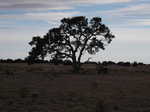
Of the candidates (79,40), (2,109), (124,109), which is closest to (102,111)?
(124,109)

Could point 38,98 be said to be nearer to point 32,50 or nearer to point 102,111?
point 102,111

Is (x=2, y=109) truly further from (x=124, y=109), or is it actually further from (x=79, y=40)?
(x=79, y=40)

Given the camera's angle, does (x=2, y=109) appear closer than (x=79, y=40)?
Yes

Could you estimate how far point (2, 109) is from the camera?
→ 1481cm

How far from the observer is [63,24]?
49938 mm

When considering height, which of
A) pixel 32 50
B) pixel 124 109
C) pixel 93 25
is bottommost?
pixel 124 109

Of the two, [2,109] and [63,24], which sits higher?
[63,24]

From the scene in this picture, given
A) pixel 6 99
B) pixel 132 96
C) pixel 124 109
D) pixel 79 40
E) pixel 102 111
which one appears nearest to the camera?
pixel 102 111

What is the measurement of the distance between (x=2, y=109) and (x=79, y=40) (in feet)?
115

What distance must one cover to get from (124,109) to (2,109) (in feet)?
18.0

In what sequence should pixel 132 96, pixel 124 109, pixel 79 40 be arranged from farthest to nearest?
pixel 79 40 → pixel 132 96 → pixel 124 109

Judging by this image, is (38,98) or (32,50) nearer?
(38,98)

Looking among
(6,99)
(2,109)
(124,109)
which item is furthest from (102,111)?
(6,99)

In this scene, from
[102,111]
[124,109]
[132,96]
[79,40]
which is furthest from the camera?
[79,40]
